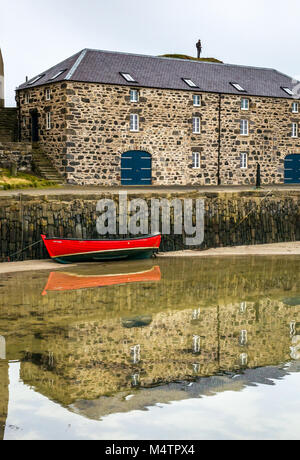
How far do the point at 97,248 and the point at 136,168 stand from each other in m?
12.4

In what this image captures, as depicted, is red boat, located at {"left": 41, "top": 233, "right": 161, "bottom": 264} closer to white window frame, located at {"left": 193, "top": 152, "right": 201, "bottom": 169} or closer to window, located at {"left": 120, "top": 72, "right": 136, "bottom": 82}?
window, located at {"left": 120, "top": 72, "right": 136, "bottom": 82}

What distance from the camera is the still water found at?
294 inches

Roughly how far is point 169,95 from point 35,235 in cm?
1477

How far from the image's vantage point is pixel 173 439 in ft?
22.8

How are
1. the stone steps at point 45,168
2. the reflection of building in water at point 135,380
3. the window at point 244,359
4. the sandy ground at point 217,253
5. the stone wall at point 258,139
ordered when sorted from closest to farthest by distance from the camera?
the reflection of building in water at point 135,380 < the window at point 244,359 < the sandy ground at point 217,253 < the stone steps at point 45,168 < the stone wall at point 258,139

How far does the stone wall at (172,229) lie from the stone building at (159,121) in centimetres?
806

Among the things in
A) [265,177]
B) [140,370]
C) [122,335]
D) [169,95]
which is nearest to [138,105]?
[169,95]

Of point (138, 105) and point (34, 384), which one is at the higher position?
point (138, 105)

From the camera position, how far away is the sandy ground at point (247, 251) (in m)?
22.7

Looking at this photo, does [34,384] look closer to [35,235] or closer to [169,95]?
[35,235]

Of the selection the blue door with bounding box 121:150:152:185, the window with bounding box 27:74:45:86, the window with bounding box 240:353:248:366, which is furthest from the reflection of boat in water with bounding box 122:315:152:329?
the window with bounding box 27:74:45:86

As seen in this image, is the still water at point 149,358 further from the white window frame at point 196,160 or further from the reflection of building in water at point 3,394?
the white window frame at point 196,160

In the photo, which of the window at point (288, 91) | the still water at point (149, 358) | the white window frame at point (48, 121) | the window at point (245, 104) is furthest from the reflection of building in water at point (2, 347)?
the window at point (288, 91)

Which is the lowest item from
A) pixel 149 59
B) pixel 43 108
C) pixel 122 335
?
pixel 122 335
